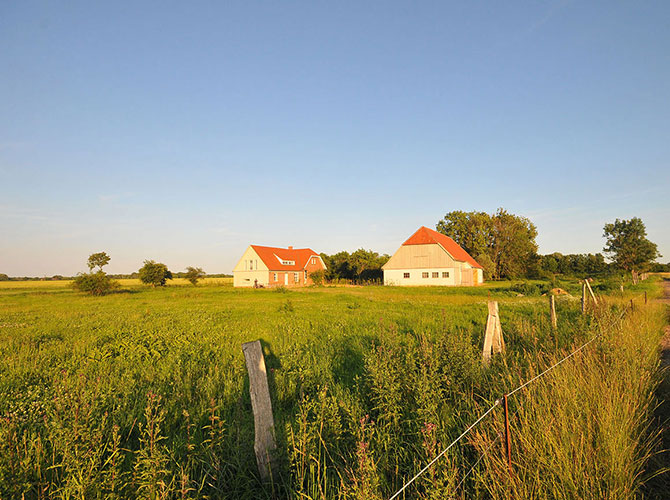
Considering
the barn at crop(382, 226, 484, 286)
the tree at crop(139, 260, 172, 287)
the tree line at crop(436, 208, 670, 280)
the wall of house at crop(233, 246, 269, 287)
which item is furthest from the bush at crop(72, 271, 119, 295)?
the tree line at crop(436, 208, 670, 280)

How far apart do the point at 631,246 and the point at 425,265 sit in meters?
31.7

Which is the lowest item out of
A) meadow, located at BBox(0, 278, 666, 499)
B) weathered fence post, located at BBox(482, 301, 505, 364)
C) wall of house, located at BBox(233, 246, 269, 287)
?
meadow, located at BBox(0, 278, 666, 499)

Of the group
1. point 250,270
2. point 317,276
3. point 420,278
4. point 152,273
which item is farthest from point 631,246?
point 152,273

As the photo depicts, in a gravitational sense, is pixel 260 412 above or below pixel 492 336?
below

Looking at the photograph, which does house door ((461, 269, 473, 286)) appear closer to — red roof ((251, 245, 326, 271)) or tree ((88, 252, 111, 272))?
red roof ((251, 245, 326, 271))

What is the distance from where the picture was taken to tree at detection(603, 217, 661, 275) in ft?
158

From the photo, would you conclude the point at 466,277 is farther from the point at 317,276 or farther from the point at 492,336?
the point at 492,336

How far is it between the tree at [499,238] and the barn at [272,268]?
34.2 metres

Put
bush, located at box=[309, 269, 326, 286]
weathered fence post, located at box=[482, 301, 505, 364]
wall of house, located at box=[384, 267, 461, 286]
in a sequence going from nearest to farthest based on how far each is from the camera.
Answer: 1. weathered fence post, located at box=[482, 301, 505, 364]
2. wall of house, located at box=[384, 267, 461, 286]
3. bush, located at box=[309, 269, 326, 286]

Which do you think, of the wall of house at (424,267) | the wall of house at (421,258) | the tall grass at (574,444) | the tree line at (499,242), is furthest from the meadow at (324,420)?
the tree line at (499,242)

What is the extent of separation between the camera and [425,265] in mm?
44188

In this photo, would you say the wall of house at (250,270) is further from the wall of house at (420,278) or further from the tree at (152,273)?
the wall of house at (420,278)

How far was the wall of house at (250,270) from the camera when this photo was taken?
49750 millimetres

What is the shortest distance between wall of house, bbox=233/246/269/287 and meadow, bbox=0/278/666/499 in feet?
133
